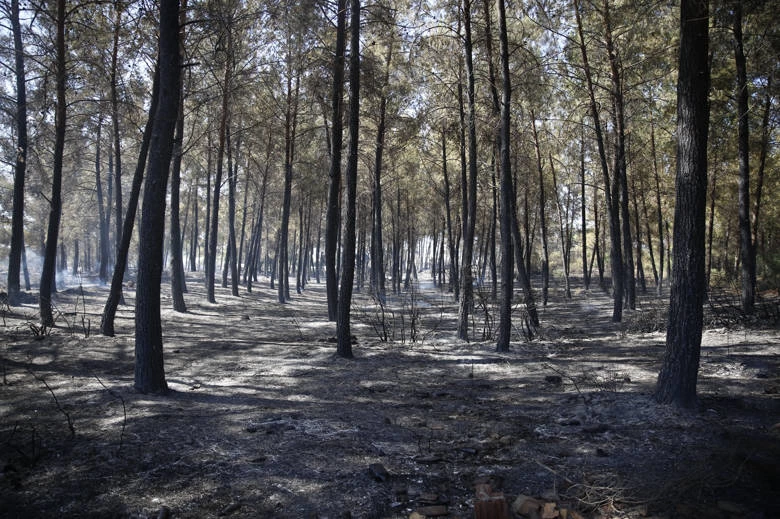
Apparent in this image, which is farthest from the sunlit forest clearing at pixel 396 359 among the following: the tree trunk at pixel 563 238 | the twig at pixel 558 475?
the tree trunk at pixel 563 238

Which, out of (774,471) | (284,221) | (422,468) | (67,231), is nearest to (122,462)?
(422,468)

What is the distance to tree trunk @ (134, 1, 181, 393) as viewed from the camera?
5.99 m

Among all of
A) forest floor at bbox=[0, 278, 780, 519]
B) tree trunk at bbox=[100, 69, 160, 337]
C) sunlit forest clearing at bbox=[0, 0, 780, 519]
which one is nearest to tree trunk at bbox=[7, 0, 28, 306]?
sunlit forest clearing at bbox=[0, 0, 780, 519]

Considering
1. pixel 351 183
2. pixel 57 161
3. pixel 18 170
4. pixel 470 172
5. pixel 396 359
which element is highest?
pixel 18 170

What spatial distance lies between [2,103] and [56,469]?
13819 millimetres

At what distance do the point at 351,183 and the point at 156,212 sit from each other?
12.8 ft

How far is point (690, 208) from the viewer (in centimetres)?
516

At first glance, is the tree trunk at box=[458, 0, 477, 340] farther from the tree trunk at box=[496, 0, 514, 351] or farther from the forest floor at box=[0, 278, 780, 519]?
the forest floor at box=[0, 278, 780, 519]

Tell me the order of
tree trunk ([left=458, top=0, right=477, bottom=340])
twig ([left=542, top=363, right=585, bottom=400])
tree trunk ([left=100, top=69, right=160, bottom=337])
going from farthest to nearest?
tree trunk ([left=458, top=0, right=477, bottom=340])
tree trunk ([left=100, top=69, right=160, bottom=337])
twig ([left=542, top=363, right=585, bottom=400])

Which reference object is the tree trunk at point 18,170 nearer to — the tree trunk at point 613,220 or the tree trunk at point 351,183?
the tree trunk at point 351,183

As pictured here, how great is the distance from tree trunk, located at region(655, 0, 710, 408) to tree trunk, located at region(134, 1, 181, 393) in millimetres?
6358

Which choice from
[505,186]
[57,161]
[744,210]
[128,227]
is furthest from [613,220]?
[57,161]

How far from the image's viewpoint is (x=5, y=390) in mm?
5949

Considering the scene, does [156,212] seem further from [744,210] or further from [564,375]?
[744,210]
